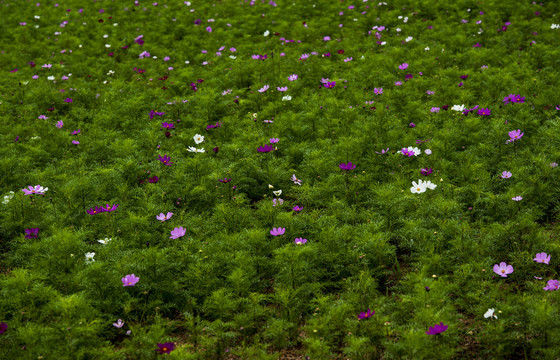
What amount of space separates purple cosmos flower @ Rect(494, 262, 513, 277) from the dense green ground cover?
0.27ft

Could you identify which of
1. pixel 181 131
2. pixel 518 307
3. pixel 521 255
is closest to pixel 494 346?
pixel 518 307

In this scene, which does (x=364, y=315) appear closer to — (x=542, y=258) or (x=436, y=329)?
(x=436, y=329)

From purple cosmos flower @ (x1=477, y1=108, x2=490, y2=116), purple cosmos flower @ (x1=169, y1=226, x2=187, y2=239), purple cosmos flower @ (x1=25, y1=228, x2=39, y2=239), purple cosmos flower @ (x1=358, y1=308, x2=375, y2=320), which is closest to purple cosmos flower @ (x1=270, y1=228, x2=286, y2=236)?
purple cosmos flower @ (x1=169, y1=226, x2=187, y2=239)

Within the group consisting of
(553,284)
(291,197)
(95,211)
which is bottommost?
(291,197)

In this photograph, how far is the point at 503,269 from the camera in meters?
3.30

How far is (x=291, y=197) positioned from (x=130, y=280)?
194 centimetres

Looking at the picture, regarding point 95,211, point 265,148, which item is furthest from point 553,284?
point 95,211

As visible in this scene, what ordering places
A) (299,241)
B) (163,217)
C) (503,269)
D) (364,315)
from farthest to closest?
(163,217), (299,241), (503,269), (364,315)

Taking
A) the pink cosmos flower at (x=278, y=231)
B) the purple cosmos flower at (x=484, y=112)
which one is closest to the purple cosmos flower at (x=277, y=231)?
the pink cosmos flower at (x=278, y=231)

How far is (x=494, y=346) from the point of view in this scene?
9.54 feet

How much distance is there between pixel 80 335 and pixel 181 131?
11.1 ft

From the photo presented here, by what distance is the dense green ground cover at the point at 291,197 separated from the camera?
10.1 ft

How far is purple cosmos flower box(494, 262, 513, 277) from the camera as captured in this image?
324 cm

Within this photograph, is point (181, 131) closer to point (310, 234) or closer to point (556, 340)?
point (310, 234)
